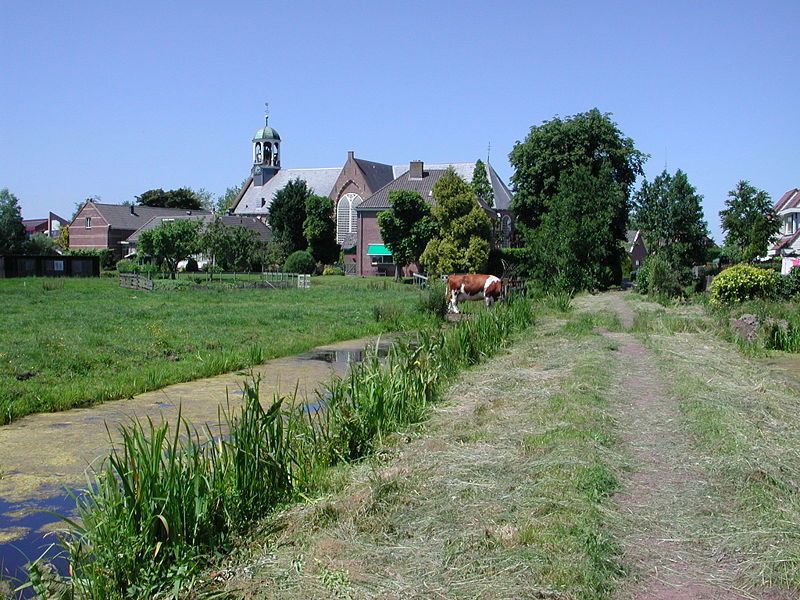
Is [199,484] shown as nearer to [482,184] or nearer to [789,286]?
[789,286]

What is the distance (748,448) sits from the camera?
7.99 m

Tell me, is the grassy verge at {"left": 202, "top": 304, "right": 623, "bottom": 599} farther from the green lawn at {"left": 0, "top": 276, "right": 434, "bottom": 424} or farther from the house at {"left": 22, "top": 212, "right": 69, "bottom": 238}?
the house at {"left": 22, "top": 212, "right": 69, "bottom": 238}

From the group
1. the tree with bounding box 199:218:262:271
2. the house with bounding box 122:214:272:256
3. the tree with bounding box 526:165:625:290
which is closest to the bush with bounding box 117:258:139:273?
the tree with bounding box 199:218:262:271

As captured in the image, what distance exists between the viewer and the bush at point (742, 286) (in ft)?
82.8

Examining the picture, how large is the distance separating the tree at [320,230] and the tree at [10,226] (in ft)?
98.4

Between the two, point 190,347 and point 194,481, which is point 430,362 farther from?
point 190,347

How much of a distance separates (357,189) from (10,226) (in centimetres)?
3565

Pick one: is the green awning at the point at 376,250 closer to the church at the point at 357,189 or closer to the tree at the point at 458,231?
the church at the point at 357,189

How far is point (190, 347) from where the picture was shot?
19.3 metres

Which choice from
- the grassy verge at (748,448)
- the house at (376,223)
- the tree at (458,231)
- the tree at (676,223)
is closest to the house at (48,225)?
the house at (376,223)

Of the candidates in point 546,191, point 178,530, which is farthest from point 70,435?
point 546,191

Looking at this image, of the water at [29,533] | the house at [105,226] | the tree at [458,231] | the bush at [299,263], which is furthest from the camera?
the house at [105,226]

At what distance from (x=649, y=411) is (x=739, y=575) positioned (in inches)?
202

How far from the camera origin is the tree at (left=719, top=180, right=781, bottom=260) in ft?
169
